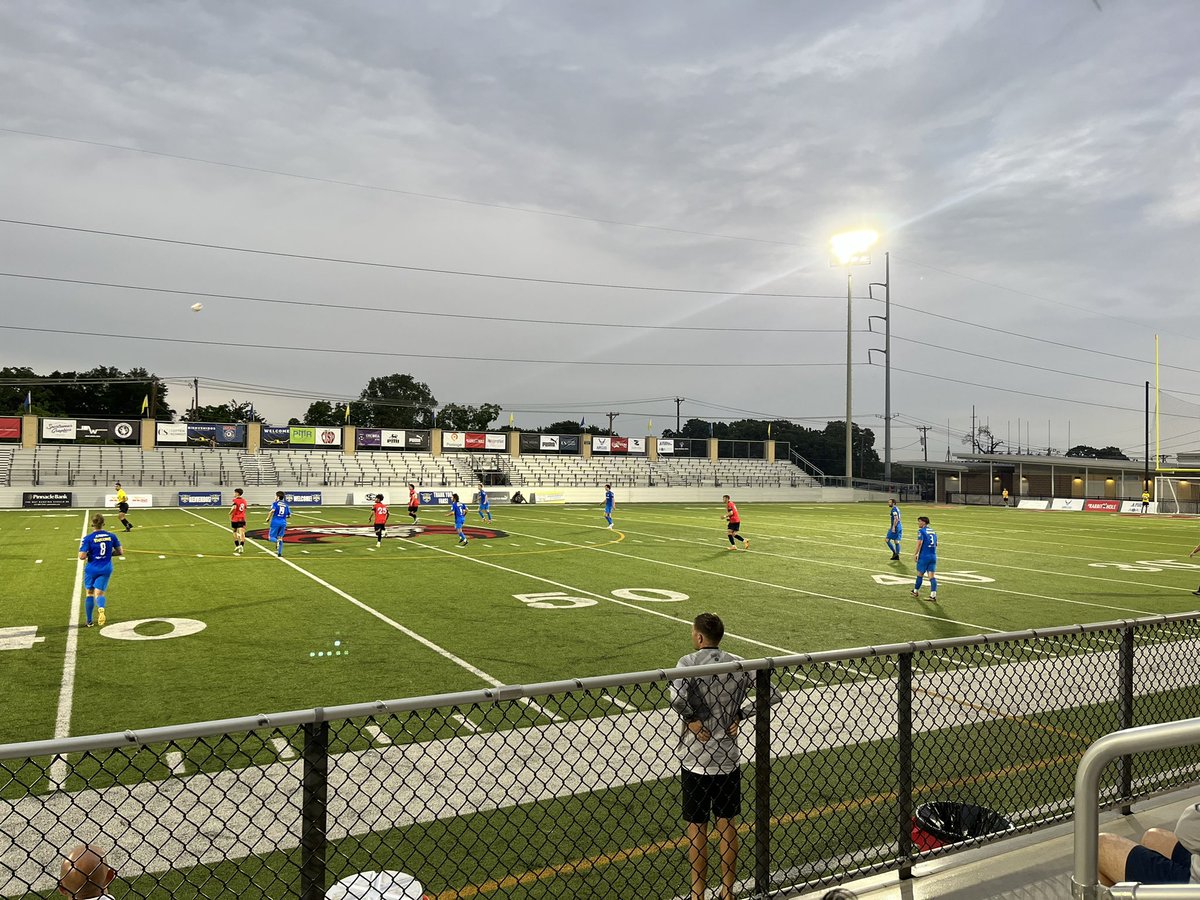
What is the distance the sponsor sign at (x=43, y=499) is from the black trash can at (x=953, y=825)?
50.5m

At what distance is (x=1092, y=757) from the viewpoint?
245cm

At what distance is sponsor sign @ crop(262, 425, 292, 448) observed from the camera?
64.8 meters

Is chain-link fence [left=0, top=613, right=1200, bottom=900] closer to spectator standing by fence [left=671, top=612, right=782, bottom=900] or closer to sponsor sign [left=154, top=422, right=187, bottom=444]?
spectator standing by fence [left=671, top=612, right=782, bottom=900]

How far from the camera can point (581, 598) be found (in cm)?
1580

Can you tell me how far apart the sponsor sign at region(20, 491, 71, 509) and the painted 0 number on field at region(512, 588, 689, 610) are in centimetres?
3998

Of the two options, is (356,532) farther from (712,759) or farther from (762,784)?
(762,784)

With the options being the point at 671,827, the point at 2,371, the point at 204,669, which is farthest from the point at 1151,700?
the point at 2,371

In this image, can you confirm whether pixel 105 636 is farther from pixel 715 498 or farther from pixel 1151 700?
pixel 715 498

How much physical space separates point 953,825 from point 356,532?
2763 centimetres

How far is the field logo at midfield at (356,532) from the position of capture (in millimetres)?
27834

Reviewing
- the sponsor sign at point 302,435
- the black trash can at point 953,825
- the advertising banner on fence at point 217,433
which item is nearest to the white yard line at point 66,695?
the black trash can at point 953,825

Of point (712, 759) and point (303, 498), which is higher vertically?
point (712, 759)

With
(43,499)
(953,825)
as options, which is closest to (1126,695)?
(953,825)

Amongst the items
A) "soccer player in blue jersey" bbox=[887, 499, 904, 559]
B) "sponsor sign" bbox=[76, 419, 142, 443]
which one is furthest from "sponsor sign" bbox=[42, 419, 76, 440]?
"soccer player in blue jersey" bbox=[887, 499, 904, 559]
